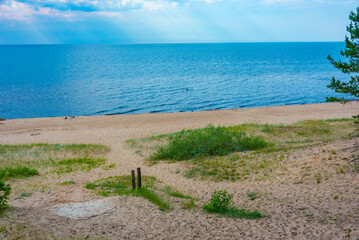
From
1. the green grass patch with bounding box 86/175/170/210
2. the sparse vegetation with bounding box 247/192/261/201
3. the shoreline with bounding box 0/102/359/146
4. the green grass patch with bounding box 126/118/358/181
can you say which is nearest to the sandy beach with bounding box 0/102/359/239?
the sparse vegetation with bounding box 247/192/261/201

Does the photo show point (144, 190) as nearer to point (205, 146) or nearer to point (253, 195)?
point (253, 195)

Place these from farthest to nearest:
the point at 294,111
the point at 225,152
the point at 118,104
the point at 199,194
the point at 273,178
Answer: the point at 118,104
the point at 294,111
the point at 225,152
the point at 273,178
the point at 199,194

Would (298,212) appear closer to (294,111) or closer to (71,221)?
(71,221)

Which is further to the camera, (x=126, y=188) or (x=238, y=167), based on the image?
(x=238, y=167)

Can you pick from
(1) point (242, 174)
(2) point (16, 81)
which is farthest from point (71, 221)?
(2) point (16, 81)

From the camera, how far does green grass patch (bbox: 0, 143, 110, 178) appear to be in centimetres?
1811

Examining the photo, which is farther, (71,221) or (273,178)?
(273,178)

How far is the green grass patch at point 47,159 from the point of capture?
18112 mm

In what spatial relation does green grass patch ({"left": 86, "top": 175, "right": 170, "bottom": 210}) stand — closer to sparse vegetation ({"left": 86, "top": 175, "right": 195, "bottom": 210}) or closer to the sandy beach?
sparse vegetation ({"left": 86, "top": 175, "right": 195, "bottom": 210})

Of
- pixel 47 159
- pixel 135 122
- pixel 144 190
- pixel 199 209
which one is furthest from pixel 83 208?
pixel 135 122

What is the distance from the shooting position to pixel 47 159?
2134 cm

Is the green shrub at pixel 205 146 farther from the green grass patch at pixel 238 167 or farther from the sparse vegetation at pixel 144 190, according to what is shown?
the sparse vegetation at pixel 144 190

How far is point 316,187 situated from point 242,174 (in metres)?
4.31

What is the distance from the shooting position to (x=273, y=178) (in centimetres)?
1579
